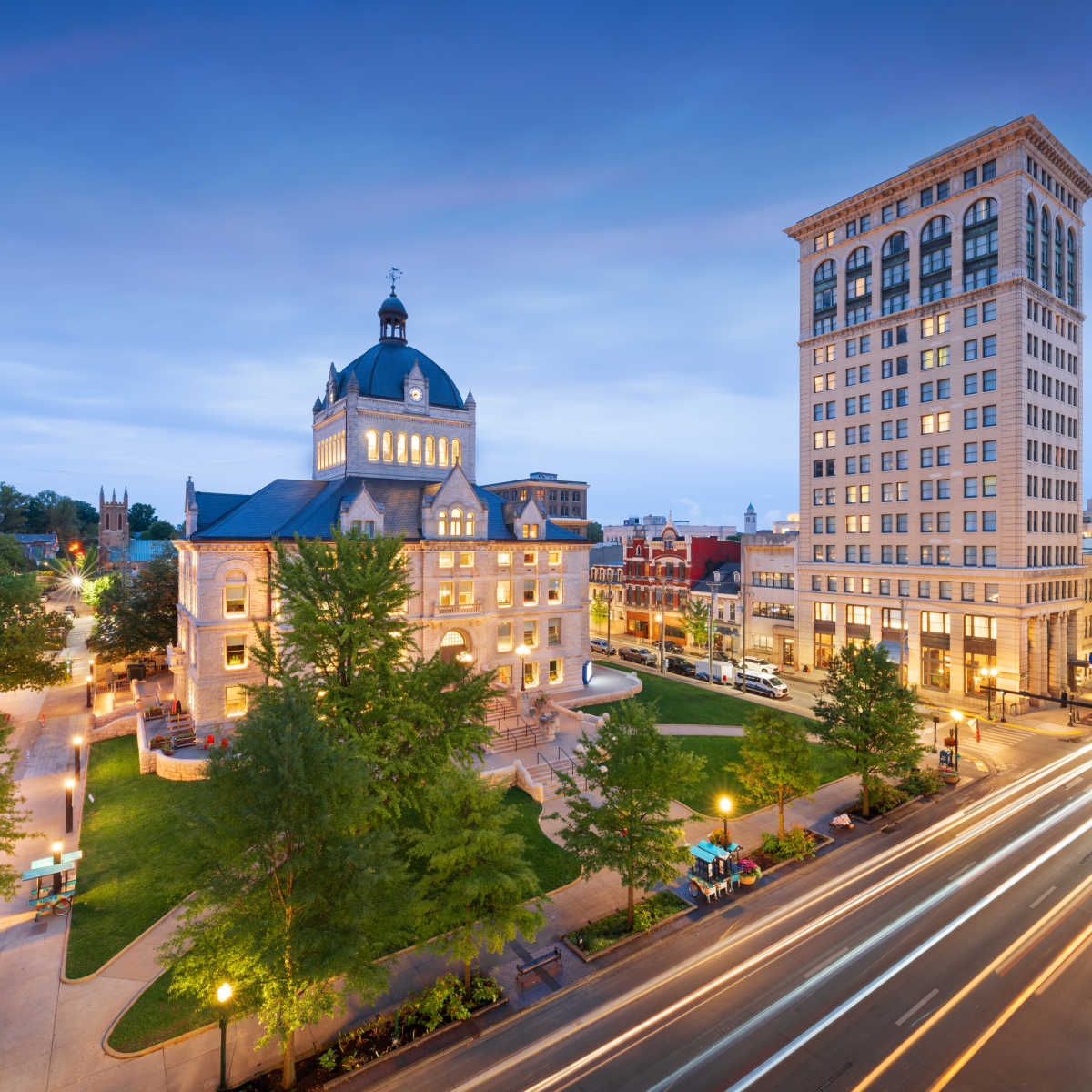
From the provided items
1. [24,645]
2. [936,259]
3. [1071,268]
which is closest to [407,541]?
[24,645]

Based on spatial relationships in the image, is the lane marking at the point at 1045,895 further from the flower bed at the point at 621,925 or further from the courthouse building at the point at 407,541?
the courthouse building at the point at 407,541

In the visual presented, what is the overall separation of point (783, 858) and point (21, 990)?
85.7 ft

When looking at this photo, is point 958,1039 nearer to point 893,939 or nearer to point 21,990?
point 893,939

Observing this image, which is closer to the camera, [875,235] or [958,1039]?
[958,1039]

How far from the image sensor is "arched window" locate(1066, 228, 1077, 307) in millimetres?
55531

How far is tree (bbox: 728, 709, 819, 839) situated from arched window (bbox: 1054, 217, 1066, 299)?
54.4 m

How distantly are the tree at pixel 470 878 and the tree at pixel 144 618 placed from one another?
1744 inches

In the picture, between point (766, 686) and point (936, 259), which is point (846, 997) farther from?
point (936, 259)

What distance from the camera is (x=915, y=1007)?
53.8 feet

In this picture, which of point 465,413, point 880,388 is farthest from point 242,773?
point 880,388

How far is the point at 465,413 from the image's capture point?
168ft

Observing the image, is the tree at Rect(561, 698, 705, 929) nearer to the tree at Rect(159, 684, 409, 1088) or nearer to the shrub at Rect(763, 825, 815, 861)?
the shrub at Rect(763, 825, 815, 861)

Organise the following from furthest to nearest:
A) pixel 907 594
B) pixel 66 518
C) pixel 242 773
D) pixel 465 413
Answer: pixel 66 518
pixel 907 594
pixel 465 413
pixel 242 773

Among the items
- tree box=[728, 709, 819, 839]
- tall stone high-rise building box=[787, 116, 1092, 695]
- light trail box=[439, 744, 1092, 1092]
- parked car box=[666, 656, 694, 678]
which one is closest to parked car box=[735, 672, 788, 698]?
parked car box=[666, 656, 694, 678]
